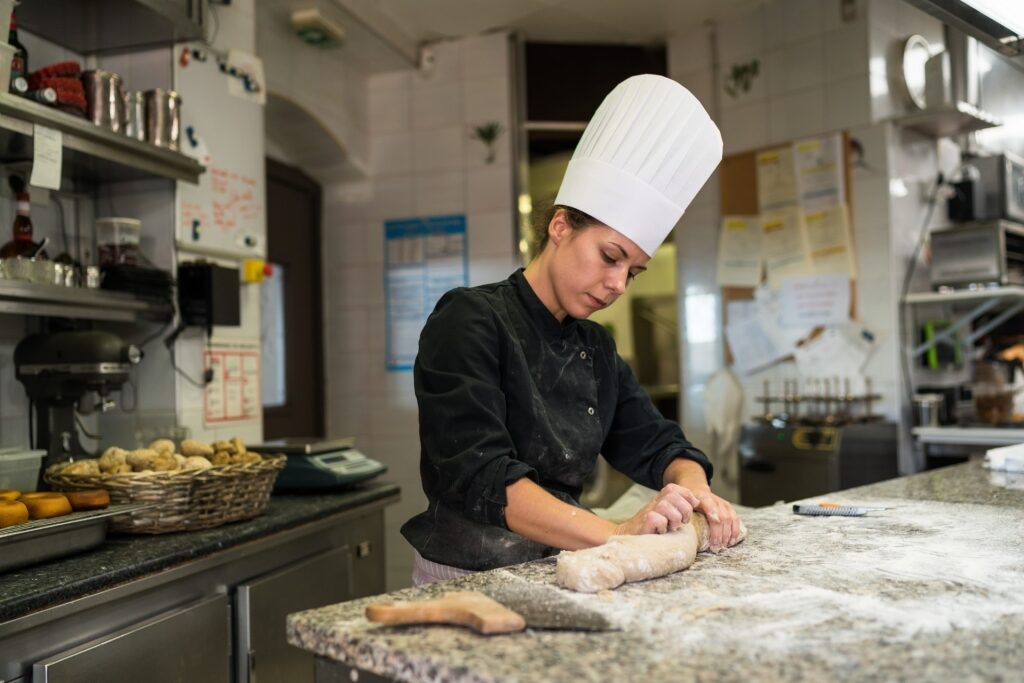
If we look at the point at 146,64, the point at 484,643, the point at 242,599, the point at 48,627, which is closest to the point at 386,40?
the point at 146,64

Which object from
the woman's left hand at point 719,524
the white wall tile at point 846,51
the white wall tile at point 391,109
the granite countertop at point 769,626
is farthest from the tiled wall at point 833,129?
the woman's left hand at point 719,524

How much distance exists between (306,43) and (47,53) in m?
1.56

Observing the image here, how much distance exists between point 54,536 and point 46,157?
36.6 inches

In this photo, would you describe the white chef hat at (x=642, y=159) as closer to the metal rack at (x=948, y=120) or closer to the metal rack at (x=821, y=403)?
the metal rack at (x=821, y=403)

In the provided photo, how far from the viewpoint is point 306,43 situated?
3947mm

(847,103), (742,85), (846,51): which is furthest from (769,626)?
(742,85)

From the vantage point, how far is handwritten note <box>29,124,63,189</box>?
6.63 ft

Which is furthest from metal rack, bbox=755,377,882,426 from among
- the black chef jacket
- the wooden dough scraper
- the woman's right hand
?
the wooden dough scraper

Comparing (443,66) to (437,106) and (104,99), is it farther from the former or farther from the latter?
(104,99)

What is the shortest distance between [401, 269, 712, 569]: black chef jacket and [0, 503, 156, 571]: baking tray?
0.70 meters

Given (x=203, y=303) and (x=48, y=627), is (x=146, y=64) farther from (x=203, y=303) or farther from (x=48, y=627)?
(x=48, y=627)

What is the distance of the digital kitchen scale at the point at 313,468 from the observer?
8.35 ft

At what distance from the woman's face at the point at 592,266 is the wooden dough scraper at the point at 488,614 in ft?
2.11

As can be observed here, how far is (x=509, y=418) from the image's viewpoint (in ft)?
4.85
